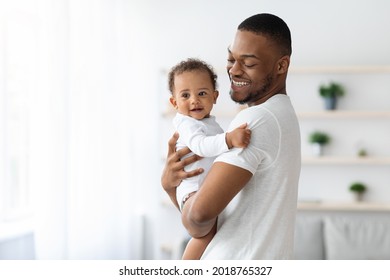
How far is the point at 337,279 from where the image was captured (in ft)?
3.54

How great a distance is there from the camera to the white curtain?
2.07 meters

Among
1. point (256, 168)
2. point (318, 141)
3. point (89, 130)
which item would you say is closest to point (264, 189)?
point (256, 168)

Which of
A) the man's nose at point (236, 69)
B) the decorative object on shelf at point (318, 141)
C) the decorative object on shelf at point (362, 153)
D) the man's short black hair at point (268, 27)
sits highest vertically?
the man's short black hair at point (268, 27)

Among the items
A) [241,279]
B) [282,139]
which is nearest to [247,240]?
[282,139]

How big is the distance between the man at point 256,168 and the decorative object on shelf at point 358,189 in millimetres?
Answer: 2180

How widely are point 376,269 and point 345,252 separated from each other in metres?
1.45

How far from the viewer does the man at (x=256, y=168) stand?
2.31 feet

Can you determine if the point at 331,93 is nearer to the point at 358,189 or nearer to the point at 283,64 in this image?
the point at 358,189

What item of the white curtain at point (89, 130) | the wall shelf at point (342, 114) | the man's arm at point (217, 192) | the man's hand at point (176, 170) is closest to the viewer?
the man's arm at point (217, 192)

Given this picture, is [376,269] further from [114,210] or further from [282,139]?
[114,210]

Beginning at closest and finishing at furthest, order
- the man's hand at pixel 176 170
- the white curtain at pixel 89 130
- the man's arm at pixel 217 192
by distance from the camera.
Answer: the man's arm at pixel 217 192, the man's hand at pixel 176 170, the white curtain at pixel 89 130

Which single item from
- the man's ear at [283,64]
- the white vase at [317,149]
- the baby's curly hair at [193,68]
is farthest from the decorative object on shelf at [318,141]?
the man's ear at [283,64]

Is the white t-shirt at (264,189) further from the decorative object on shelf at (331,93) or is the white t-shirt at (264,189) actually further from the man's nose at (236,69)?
the decorative object on shelf at (331,93)

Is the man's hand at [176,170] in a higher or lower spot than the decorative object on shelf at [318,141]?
higher
